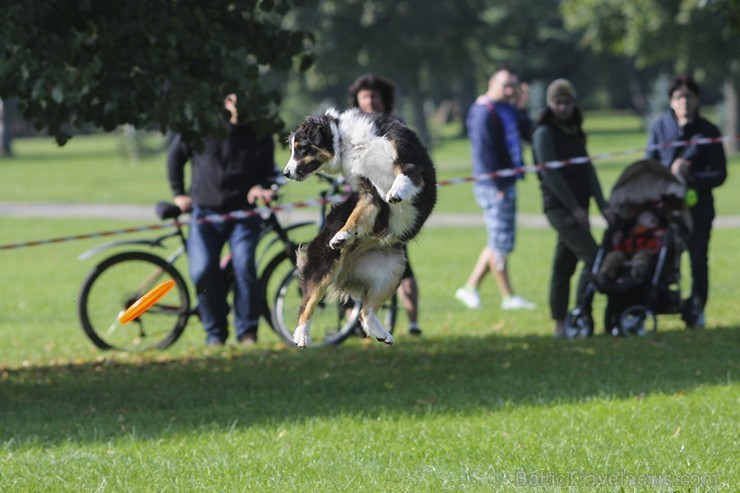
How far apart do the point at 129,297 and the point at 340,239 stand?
637 cm

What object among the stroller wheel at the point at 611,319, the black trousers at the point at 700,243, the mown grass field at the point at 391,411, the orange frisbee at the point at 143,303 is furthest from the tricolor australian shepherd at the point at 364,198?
the black trousers at the point at 700,243

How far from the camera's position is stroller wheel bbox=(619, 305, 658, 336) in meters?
10.2

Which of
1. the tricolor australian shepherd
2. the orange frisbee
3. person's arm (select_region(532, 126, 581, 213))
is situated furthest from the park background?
the orange frisbee

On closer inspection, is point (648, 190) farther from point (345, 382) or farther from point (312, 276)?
point (312, 276)

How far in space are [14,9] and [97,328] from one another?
3591mm

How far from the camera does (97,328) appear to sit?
10555mm

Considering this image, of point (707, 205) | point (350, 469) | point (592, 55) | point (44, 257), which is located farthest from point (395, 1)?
point (350, 469)

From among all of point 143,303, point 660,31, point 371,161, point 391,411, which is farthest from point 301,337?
point 660,31

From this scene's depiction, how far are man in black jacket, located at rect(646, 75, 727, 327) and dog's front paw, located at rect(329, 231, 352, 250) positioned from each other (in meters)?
6.74

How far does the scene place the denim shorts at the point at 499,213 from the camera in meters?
11.9

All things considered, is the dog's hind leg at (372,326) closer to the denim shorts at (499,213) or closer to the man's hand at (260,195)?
the man's hand at (260,195)

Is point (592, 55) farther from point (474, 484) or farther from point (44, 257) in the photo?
point (474, 484)

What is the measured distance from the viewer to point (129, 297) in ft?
33.5

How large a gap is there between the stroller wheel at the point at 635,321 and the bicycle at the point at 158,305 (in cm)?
188
